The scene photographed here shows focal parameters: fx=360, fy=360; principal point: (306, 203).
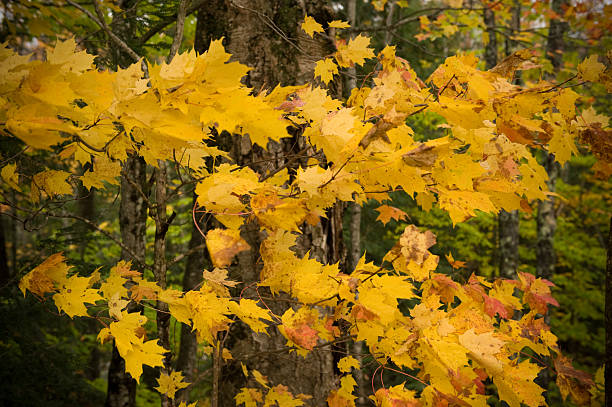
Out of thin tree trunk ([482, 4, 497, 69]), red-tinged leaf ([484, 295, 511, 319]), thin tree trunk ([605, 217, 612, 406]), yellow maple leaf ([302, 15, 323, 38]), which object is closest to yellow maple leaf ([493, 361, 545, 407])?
red-tinged leaf ([484, 295, 511, 319])

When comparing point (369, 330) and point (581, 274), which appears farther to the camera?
point (581, 274)

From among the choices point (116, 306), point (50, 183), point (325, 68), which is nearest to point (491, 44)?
point (325, 68)

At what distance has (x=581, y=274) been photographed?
7121mm

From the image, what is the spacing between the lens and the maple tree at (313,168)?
0.85 meters

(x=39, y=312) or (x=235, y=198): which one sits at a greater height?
(x=235, y=198)

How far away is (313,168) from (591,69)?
40.3 inches

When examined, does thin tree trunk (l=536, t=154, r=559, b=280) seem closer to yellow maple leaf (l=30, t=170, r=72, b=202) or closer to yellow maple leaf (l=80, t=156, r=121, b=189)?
yellow maple leaf (l=80, t=156, r=121, b=189)

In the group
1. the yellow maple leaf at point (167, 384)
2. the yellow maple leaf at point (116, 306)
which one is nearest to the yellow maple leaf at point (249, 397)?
the yellow maple leaf at point (167, 384)

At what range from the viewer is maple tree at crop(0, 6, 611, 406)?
854mm

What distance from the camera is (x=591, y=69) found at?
1.22 meters

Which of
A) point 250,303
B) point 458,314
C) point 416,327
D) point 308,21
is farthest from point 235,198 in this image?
point 308,21

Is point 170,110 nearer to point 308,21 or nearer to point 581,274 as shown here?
point 308,21

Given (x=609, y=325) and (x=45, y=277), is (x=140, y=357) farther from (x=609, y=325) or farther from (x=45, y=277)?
(x=609, y=325)

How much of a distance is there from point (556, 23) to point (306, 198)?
7930mm
